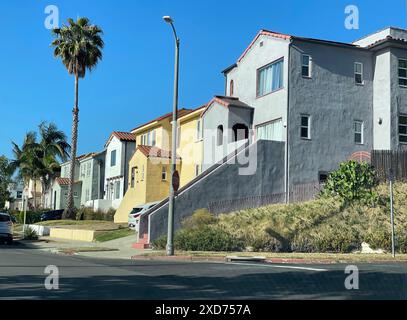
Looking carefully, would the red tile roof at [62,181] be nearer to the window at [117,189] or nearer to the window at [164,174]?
the window at [117,189]

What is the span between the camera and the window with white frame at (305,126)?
2889 cm

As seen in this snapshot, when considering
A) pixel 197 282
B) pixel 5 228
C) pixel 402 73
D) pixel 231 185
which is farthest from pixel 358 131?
pixel 197 282

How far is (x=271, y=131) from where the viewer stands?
30062 mm

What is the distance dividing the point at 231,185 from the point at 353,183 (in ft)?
19.0

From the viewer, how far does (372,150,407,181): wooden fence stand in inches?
1063

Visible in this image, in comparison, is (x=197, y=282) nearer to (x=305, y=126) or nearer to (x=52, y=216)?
(x=305, y=126)

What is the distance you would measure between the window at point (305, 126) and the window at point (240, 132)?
435 cm

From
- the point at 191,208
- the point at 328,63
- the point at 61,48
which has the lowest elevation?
the point at 191,208

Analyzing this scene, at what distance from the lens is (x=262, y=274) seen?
13703 millimetres

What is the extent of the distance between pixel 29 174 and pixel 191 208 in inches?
1735

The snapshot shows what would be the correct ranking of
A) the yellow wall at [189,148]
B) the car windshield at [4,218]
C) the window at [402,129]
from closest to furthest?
the car windshield at [4,218]
the window at [402,129]
the yellow wall at [189,148]

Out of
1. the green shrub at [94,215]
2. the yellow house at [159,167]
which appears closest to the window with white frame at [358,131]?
the yellow house at [159,167]
